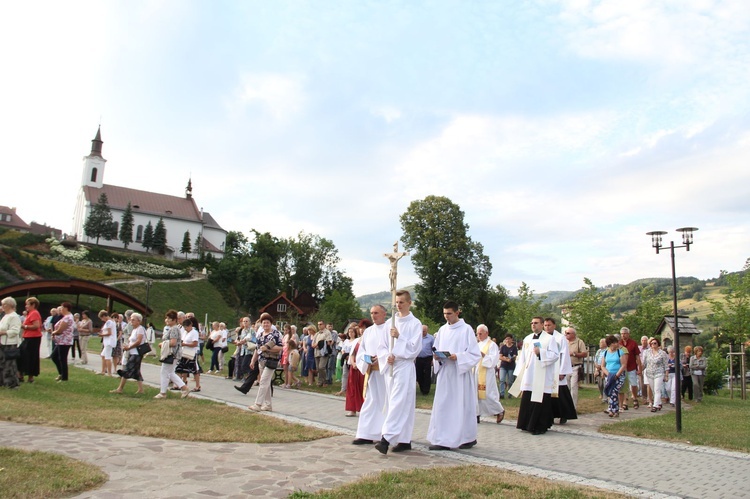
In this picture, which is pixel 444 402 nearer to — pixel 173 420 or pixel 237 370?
pixel 173 420

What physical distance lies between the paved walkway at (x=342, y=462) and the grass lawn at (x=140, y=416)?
0.38 m

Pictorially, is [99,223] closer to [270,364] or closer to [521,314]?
[521,314]

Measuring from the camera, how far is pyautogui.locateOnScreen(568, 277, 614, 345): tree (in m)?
33.4

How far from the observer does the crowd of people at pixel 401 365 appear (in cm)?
828

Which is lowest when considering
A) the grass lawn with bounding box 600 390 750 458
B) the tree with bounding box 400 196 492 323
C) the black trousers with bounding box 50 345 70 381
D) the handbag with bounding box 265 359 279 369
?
the grass lawn with bounding box 600 390 750 458

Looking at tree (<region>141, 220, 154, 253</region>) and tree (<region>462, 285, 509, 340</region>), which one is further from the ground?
tree (<region>141, 220, 154, 253</region>)

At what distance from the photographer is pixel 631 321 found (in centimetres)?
3706

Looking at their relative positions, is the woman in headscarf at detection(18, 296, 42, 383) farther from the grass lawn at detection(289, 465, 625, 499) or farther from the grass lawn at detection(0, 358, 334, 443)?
the grass lawn at detection(289, 465, 625, 499)

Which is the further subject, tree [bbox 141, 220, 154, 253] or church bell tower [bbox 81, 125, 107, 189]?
church bell tower [bbox 81, 125, 107, 189]

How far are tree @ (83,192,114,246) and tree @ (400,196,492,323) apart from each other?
56862 mm

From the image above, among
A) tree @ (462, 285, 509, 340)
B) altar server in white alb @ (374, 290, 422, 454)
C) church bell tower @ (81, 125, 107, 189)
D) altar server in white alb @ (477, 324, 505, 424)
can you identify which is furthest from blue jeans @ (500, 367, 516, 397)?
church bell tower @ (81, 125, 107, 189)

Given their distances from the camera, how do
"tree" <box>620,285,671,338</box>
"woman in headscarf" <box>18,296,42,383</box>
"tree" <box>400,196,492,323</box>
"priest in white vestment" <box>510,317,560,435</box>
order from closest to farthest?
1. "priest in white vestment" <box>510,317,560,435</box>
2. "woman in headscarf" <box>18,296,42,383</box>
3. "tree" <box>620,285,671,338</box>
4. "tree" <box>400,196,492,323</box>

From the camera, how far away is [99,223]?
87688 millimetres

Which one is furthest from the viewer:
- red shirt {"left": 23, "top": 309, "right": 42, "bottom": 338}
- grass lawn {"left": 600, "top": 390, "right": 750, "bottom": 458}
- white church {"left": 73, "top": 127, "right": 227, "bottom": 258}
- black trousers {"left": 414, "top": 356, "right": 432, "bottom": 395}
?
white church {"left": 73, "top": 127, "right": 227, "bottom": 258}
